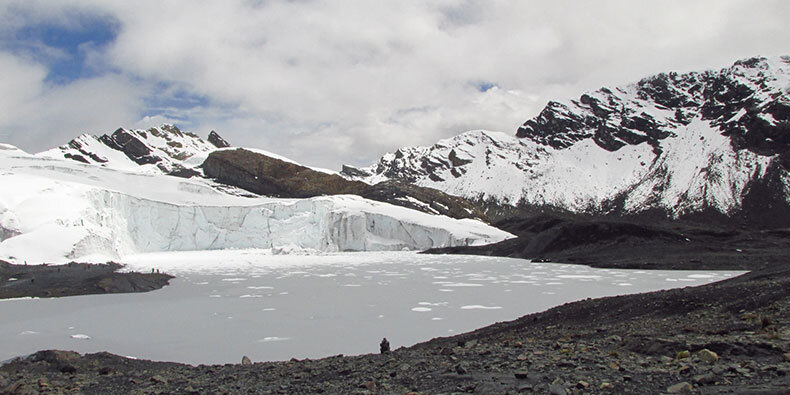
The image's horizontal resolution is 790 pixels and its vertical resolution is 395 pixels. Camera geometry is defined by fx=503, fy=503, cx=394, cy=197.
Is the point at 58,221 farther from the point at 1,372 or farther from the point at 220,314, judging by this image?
the point at 1,372

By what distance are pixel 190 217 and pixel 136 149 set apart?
6943 centimetres

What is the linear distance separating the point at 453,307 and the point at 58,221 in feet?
82.2

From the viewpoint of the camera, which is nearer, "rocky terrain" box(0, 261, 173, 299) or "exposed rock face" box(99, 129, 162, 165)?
"rocky terrain" box(0, 261, 173, 299)

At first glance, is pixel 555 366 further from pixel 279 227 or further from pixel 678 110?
pixel 678 110

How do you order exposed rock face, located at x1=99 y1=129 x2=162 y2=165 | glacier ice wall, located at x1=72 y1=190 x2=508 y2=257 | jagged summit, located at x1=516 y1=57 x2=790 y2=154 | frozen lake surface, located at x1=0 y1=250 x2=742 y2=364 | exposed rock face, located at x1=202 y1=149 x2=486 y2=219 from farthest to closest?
jagged summit, located at x1=516 y1=57 x2=790 y2=154 → exposed rock face, located at x1=99 y1=129 x2=162 y2=165 → exposed rock face, located at x1=202 y1=149 x2=486 y2=219 → glacier ice wall, located at x1=72 y1=190 x2=508 y2=257 → frozen lake surface, located at x1=0 y1=250 x2=742 y2=364

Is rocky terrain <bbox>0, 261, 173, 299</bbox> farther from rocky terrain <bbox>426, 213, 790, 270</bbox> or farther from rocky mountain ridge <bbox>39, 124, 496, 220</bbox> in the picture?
rocky mountain ridge <bbox>39, 124, 496, 220</bbox>

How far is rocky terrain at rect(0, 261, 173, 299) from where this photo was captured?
17031 mm

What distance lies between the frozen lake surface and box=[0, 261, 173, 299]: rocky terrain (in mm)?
872

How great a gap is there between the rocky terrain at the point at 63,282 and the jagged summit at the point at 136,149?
69.2 meters

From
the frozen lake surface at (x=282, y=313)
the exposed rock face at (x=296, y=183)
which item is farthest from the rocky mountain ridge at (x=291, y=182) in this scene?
the frozen lake surface at (x=282, y=313)

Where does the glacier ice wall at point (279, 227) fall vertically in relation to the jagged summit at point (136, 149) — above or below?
below

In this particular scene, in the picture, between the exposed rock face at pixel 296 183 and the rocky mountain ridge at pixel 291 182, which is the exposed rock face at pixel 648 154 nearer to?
the rocky mountain ridge at pixel 291 182

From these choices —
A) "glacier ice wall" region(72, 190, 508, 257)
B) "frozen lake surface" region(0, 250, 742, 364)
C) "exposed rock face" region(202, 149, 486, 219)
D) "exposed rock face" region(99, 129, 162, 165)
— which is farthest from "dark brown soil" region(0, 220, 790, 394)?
"exposed rock face" region(99, 129, 162, 165)

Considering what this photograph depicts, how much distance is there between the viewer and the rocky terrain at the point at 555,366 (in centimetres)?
395
